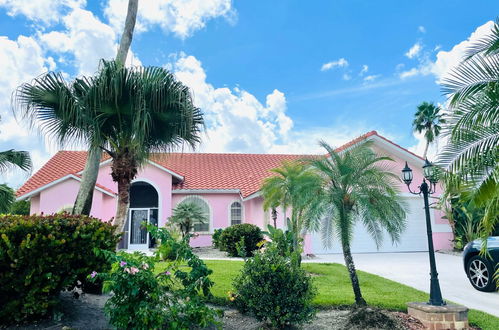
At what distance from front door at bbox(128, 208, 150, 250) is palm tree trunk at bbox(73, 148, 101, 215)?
1078 centimetres

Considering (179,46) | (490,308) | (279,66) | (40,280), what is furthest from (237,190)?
(40,280)

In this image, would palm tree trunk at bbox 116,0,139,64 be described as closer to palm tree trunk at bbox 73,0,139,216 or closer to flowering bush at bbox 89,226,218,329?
palm tree trunk at bbox 73,0,139,216

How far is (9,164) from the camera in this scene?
14008 millimetres

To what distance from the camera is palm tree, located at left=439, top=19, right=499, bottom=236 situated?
228 inches

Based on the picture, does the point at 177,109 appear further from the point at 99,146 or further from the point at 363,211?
the point at 363,211

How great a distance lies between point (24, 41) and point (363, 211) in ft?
41.0

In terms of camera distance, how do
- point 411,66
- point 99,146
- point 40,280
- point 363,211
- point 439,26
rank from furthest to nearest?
point 411,66 < point 439,26 < point 99,146 < point 363,211 < point 40,280

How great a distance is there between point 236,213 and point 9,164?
37.3ft

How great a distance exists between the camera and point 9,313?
14.9ft

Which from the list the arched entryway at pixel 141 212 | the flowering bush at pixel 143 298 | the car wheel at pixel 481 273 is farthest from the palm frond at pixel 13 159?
the car wheel at pixel 481 273

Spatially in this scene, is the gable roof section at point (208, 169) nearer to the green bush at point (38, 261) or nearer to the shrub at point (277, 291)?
the shrub at point (277, 291)

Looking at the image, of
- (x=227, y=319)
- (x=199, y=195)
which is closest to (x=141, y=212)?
(x=199, y=195)

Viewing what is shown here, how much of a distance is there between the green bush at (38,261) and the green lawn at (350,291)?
3.05 meters

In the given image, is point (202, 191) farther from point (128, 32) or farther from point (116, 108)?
point (116, 108)
